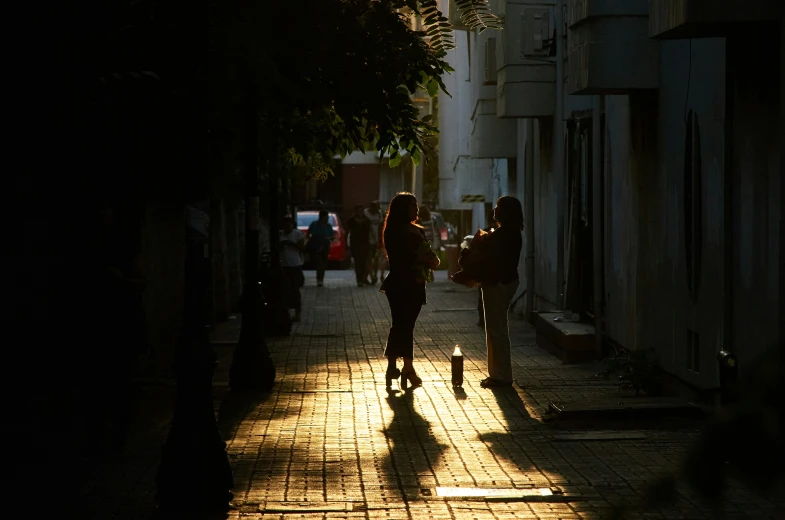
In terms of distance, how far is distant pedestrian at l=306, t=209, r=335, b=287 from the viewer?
33.9m

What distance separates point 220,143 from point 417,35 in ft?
7.72

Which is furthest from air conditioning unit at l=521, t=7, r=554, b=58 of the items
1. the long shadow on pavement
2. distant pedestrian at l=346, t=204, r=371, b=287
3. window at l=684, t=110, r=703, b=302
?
distant pedestrian at l=346, t=204, r=371, b=287

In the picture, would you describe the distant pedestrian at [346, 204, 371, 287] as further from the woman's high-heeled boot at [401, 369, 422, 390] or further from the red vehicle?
the woman's high-heeled boot at [401, 369, 422, 390]

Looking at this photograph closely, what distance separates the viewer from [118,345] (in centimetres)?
942

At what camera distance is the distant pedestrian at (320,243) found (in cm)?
3391

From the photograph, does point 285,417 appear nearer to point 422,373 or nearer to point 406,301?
point 406,301

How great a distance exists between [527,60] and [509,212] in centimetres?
751

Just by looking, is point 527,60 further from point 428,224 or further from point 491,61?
point 428,224

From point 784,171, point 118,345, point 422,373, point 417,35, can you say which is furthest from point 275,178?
point 784,171

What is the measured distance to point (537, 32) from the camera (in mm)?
20062

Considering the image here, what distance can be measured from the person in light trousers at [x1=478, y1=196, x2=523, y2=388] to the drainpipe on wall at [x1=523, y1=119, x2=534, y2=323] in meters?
8.32

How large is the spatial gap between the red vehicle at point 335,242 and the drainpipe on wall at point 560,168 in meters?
24.4

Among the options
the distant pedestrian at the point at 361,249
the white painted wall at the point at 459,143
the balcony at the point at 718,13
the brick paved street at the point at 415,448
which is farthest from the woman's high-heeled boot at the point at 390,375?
the distant pedestrian at the point at 361,249

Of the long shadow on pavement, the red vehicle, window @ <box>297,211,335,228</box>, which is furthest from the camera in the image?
window @ <box>297,211,335,228</box>
